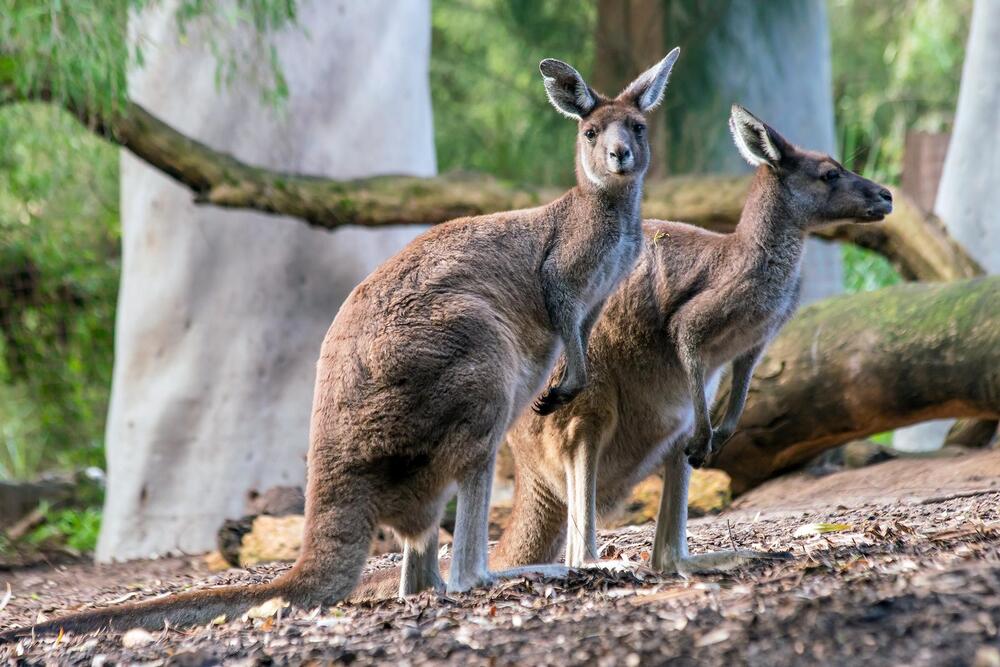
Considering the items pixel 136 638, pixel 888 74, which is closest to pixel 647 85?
pixel 136 638

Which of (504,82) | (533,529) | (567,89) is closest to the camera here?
(567,89)

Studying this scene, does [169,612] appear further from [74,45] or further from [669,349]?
[74,45]

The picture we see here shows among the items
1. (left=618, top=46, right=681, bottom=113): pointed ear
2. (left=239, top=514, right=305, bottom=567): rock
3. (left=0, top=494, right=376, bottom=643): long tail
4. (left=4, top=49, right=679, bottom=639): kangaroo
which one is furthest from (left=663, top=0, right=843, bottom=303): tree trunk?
(left=0, top=494, right=376, bottom=643): long tail

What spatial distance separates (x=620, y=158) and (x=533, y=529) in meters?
1.69

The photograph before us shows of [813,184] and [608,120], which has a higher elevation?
[608,120]

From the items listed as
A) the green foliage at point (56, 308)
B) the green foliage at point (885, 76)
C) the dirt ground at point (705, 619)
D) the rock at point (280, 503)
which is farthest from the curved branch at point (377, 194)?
the green foliage at point (885, 76)

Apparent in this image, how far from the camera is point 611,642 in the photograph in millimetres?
3461

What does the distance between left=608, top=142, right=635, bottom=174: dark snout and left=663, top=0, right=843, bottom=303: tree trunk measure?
30.9 feet

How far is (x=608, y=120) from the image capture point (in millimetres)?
5219

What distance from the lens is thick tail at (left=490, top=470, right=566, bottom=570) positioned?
5.54m

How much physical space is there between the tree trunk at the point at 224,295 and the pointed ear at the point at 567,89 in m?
5.48

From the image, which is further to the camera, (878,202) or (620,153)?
(878,202)

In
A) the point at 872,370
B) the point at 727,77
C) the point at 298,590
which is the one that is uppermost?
the point at 727,77

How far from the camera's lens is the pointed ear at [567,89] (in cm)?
525
